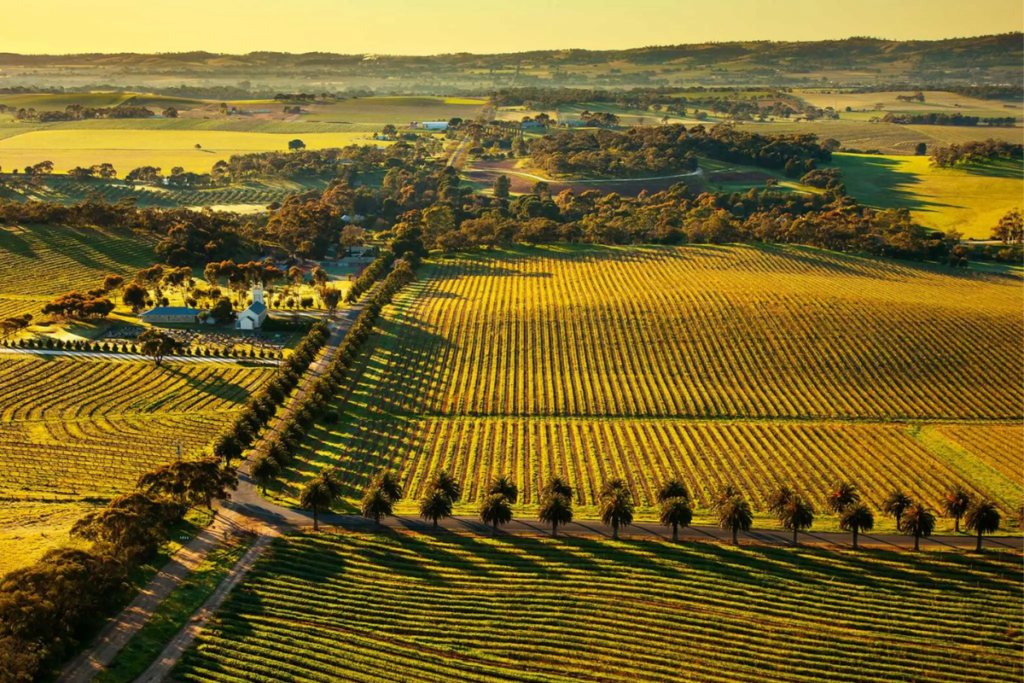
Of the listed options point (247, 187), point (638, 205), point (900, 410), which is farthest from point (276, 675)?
point (247, 187)

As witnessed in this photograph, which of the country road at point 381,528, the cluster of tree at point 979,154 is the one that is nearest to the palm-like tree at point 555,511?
the country road at point 381,528

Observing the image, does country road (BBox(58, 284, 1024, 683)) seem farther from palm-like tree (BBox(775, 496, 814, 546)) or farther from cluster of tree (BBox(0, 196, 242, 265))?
cluster of tree (BBox(0, 196, 242, 265))

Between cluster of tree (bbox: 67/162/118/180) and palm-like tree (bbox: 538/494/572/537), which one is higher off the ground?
cluster of tree (bbox: 67/162/118/180)

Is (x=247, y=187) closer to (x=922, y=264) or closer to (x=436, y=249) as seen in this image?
(x=436, y=249)

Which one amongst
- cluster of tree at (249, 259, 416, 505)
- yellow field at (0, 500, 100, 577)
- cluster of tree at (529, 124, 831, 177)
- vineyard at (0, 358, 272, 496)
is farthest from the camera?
cluster of tree at (529, 124, 831, 177)

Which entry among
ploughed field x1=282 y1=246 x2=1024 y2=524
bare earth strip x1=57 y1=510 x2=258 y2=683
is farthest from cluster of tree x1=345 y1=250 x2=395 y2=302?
bare earth strip x1=57 y1=510 x2=258 y2=683

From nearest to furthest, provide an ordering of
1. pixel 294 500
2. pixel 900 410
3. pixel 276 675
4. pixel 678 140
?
pixel 276 675 → pixel 294 500 → pixel 900 410 → pixel 678 140

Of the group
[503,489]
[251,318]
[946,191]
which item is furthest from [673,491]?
[946,191]
